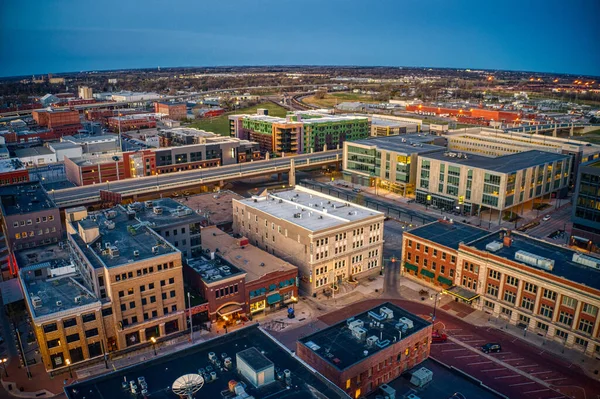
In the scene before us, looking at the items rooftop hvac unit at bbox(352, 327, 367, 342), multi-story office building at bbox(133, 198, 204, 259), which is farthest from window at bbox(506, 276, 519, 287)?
multi-story office building at bbox(133, 198, 204, 259)

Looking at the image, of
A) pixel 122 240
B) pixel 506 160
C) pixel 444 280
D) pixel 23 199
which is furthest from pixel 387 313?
pixel 506 160


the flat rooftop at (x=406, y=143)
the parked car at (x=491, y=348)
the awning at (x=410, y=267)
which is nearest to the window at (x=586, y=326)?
the parked car at (x=491, y=348)

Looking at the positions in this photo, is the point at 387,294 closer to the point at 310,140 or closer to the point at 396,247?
the point at 396,247

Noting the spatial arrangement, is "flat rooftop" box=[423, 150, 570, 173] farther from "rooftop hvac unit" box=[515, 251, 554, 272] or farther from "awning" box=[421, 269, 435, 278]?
"rooftop hvac unit" box=[515, 251, 554, 272]

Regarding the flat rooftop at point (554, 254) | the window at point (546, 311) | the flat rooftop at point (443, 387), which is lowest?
the window at point (546, 311)

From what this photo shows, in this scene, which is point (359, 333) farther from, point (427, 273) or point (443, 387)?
point (427, 273)

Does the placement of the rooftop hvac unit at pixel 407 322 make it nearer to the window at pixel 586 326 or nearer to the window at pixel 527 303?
the window at pixel 527 303

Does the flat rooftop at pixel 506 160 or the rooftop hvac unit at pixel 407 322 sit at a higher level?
the flat rooftop at pixel 506 160
